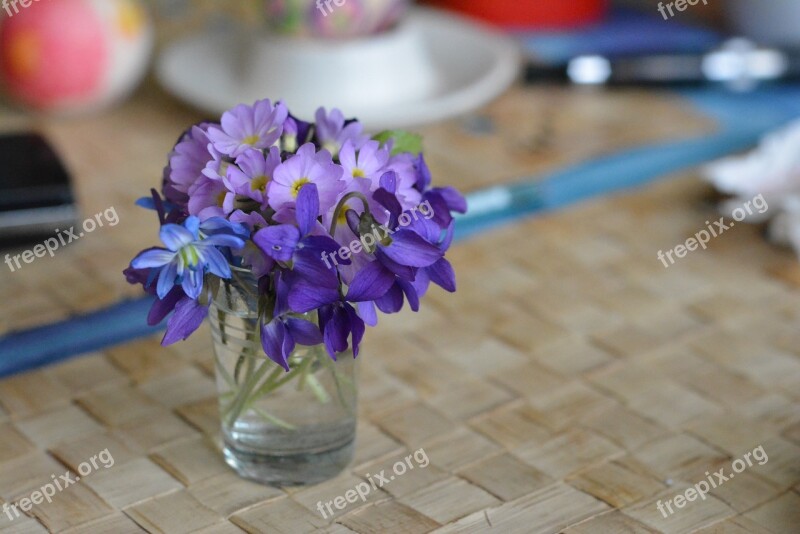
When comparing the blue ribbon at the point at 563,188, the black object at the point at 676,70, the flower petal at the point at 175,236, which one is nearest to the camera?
the flower petal at the point at 175,236

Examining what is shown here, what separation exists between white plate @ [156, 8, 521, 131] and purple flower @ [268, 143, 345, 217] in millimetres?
371

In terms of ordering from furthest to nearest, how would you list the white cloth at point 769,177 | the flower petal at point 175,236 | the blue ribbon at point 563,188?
the white cloth at point 769,177 → the blue ribbon at point 563,188 → the flower petal at point 175,236

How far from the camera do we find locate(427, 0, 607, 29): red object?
38.0 inches

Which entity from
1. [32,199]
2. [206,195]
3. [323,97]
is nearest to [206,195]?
[206,195]

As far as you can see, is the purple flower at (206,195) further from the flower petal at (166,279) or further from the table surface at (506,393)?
the table surface at (506,393)

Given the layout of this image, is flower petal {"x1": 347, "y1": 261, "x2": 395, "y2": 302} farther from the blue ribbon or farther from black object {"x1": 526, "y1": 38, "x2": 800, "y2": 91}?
black object {"x1": 526, "y1": 38, "x2": 800, "y2": 91}

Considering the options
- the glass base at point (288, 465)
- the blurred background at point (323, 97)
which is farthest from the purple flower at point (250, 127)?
the blurred background at point (323, 97)

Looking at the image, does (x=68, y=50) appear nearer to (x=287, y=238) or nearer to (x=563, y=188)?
(x=563, y=188)

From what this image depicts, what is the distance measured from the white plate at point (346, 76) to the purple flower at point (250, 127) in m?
0.35

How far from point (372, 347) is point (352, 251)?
A: 0.17 meters

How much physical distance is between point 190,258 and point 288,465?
11cm

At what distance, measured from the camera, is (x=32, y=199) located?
2.10 ft

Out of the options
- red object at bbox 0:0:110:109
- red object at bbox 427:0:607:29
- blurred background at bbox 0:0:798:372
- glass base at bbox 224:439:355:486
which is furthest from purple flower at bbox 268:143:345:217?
red object at bbox 427:0:607:29

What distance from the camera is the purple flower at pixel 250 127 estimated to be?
41 cm
